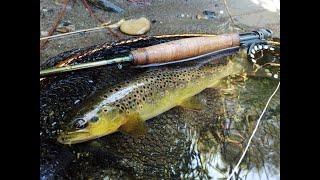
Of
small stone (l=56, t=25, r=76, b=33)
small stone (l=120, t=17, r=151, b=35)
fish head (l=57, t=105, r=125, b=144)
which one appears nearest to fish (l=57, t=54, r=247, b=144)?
fish head (l=57, t=105, r=125, b=144)

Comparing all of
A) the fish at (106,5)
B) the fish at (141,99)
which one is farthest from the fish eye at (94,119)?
the fish at (106,5)

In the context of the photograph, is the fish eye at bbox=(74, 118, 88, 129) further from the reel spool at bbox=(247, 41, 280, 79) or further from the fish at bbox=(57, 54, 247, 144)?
the reel spool at bbox=(247, 41, 280, 79)

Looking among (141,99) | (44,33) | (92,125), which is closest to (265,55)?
(141,99)

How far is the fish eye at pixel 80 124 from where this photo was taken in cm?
207

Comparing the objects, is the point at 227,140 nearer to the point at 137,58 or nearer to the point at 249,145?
the point at 249,145

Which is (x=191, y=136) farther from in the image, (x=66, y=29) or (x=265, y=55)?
(x=66, y=29)

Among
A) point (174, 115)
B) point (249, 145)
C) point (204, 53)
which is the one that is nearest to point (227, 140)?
point (249, 145)

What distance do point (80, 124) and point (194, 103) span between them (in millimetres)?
527

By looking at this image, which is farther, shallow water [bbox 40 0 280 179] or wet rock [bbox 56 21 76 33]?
wet rock [bbox 56 21 76 33]

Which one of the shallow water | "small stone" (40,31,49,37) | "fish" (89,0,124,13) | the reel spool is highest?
"fish" (89,0,124,13)

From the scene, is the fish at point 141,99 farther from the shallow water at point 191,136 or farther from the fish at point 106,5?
the fish at point 106,5

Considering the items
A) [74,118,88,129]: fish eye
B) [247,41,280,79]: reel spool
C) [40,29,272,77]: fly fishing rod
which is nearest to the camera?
[74,118,88,129]: fish eye

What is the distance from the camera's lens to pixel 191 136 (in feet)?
7.25

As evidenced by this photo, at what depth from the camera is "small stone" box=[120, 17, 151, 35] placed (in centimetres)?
232
